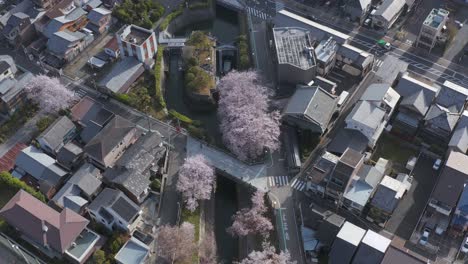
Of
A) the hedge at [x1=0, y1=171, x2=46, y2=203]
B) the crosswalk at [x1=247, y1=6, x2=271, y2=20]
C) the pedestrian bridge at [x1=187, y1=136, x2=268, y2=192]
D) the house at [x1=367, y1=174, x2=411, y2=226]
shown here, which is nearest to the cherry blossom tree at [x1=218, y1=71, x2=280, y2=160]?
the pedestrian bridge at [x1=187, y1=136, x2=268, y2=192]

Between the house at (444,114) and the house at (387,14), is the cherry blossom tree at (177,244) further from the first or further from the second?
the house at (387,14)

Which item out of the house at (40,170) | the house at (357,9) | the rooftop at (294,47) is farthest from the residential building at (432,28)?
the house at (40,170)

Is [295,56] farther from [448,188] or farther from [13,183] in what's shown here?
[13,183]

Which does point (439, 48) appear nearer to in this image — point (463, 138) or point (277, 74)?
point (463, 138)

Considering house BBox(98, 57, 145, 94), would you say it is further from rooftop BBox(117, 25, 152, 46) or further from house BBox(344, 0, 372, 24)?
house BBox(344, 0, 372, 24)

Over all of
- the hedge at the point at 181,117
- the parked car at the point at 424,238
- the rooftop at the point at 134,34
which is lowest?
the parked car at the point at 424,238
